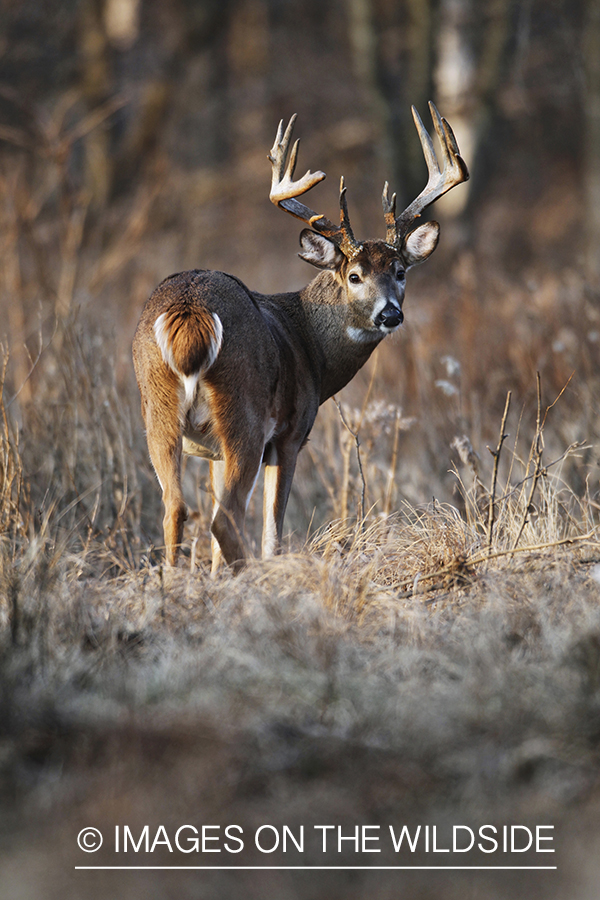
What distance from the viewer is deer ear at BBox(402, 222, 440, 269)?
5410 millimetres

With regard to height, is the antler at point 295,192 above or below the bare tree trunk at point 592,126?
below

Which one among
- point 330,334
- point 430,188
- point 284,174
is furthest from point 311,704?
point 430,188

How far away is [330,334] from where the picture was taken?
544 cm

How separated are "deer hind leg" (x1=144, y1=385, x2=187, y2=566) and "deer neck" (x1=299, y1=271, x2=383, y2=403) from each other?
3.99ft

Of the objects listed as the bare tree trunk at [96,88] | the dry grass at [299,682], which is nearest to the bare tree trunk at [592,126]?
the bare tree trunk at [96,88]

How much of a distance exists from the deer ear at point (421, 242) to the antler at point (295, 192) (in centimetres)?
30

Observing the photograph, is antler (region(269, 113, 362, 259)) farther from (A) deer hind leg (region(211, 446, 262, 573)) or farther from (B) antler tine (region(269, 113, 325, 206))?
(A) deer hind leg (region(211, 446, 262, 573))

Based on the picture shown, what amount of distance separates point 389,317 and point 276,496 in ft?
3.44

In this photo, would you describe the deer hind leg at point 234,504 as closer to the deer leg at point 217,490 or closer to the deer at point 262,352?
the deer at point 262,352

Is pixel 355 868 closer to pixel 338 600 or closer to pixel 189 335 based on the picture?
pixel 338 600

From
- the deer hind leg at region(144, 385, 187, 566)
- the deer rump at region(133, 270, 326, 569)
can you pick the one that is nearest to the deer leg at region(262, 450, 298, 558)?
the deer rump at region(133, 270, 326, 569)

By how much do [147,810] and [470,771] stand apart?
90cm

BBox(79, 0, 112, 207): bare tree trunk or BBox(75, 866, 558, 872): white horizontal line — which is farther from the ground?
BBox(79, 0, 112, 207): bare tree trunk

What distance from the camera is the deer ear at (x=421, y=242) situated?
541cm
